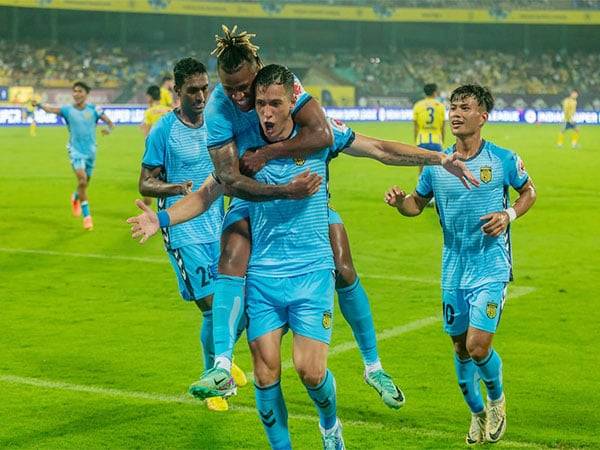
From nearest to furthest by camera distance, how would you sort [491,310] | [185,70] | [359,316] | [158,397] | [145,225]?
[145,225] < [491,310] < [359,316] < [185,70] < [158,397]

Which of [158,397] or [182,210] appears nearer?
[182,210]

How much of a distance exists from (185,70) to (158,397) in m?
2.51

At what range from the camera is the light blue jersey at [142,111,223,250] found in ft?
27.7


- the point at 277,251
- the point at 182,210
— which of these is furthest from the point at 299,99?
the point at 182,210

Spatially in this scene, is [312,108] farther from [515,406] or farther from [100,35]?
[100,35]

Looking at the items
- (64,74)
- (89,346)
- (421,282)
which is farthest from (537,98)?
(89,346)

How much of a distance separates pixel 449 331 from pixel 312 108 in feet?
6.68

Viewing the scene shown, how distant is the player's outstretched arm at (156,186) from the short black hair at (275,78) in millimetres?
2015

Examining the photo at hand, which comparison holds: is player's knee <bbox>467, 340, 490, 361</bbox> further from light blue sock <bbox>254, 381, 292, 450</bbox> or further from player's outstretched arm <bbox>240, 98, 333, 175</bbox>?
player's outstretched arm <bbox>240, 98, 333, 175</bbox>

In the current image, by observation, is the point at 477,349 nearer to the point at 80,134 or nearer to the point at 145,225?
the point at 145,225

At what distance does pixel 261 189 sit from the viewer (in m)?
5.96

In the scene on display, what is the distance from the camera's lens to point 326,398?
6.16 m

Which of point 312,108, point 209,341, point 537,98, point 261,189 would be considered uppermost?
point 312,108

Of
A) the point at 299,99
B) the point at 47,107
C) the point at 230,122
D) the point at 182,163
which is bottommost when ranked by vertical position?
the point at 47,107
